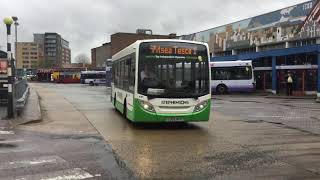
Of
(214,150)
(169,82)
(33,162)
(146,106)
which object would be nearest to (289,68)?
(169,82)

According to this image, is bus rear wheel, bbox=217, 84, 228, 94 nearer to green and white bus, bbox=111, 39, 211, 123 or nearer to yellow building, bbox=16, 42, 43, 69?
green and white bus, bbox=111, 39, 211, 123

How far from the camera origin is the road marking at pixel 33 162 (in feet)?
32.3

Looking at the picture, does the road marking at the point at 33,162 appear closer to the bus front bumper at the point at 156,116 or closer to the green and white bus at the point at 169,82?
the bus front bumper at the point at 156,116

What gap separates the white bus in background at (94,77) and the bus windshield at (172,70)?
74.7 meters

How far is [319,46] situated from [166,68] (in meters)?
23.9

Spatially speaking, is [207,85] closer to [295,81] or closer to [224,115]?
[224,115]

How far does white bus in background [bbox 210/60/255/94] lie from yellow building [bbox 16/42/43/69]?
8210cm

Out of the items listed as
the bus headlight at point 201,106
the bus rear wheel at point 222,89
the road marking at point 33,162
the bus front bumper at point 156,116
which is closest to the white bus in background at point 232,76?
the bus rear wheel at point 222,89

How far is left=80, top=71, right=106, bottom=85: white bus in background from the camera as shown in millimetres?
91812

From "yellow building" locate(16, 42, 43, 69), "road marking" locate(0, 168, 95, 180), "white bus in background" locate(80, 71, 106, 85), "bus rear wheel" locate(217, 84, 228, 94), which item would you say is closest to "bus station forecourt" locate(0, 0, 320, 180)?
"road marking" locate(0, 168, 95, 180)

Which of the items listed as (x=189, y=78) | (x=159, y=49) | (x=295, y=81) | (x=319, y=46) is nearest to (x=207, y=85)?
(x=189, y=78)

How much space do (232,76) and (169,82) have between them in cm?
2877

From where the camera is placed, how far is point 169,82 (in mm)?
16203

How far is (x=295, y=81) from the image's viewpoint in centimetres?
4241
